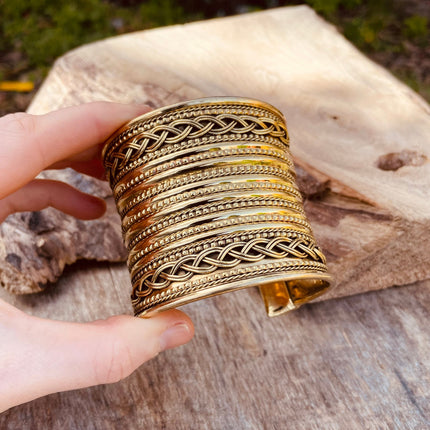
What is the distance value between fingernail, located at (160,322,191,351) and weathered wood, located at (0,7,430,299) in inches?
31.8

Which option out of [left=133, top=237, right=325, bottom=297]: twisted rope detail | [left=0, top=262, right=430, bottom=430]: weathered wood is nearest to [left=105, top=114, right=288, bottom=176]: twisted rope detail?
[left=133, top=237, right=325, bottom=297]: twisted rope detail

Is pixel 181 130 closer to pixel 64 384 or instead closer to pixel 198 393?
pixel 64 384

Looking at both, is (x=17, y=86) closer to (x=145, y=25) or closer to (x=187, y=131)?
(x=145, y=25)

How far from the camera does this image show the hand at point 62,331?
4.92 feet

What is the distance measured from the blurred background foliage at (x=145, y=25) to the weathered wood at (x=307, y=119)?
2324mm

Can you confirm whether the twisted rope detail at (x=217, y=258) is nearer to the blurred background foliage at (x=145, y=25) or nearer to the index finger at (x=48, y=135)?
the index finger at (x=48, y=135)

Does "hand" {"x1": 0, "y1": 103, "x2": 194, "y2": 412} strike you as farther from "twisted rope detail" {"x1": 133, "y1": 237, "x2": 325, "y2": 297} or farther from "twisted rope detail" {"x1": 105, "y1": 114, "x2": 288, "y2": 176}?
"twisted rope detail" {"x1": 105, "y1": 114, "x2": 288, "y2": 176}

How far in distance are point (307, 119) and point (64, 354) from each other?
5.25 ft

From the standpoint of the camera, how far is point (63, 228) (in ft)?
8.10

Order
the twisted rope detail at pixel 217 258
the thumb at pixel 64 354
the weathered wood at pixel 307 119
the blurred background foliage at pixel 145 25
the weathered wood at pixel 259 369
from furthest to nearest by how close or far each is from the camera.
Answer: the blurred background foliage at pixel 145 25
the weathered wood at pixel 307 119
the weathered wood at pixel 259 369
the twisted rope detail at pixel 217 258
the thumb at pixel 64 354

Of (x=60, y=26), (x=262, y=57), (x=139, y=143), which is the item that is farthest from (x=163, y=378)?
(x=60, y=26)

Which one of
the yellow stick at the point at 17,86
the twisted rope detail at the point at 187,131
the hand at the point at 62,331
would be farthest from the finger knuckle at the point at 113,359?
the yellow stick at the point at 17,86

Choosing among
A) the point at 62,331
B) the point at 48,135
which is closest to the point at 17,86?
the point at 48,135

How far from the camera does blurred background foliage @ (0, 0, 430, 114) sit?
5.02 meters
